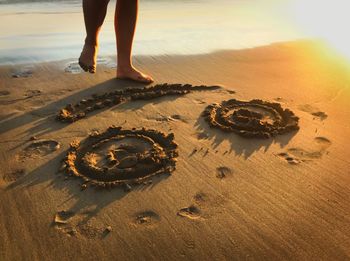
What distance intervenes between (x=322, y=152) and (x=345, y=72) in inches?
63.3

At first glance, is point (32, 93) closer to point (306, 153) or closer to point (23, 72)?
point (23, 72)

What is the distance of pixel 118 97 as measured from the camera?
3107 millimetres

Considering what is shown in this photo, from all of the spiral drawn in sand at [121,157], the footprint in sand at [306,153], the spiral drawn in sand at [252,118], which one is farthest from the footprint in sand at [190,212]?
the spiral drawn in sand at [252,118]

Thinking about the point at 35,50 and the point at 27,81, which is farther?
the point at 35,50

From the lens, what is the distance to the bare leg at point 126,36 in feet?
11.3

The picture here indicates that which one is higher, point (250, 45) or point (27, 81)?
point (250, 45)

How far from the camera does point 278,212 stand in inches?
71.4

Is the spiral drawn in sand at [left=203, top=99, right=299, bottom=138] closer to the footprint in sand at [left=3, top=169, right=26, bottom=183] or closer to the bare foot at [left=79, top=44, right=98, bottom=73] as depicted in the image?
the bare foot at [left=79, top=44, right=98, bottom=73]

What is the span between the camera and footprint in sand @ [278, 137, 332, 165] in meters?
2.25

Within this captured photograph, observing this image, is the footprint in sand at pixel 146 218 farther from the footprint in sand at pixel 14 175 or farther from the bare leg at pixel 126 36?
the bare leg at pixel 126 36

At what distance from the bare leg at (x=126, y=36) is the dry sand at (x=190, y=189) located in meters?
0.27

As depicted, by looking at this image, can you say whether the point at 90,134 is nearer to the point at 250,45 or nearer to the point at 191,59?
the point at 191,59

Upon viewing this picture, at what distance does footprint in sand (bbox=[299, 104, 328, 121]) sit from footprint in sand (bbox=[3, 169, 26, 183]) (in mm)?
1905

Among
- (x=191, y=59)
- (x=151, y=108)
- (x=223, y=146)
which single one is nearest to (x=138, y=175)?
(x=223, y=146)
